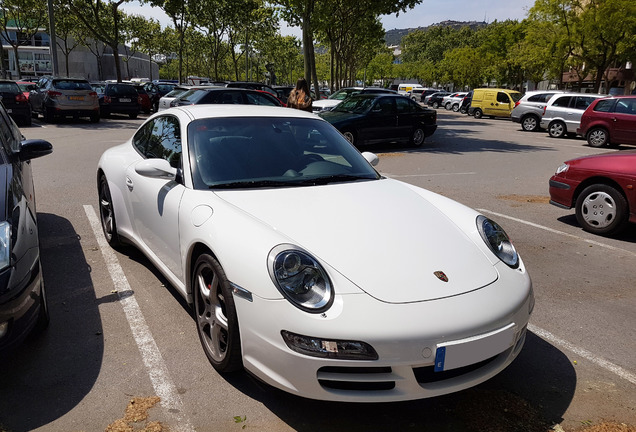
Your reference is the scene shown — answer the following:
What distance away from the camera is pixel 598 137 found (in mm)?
16031

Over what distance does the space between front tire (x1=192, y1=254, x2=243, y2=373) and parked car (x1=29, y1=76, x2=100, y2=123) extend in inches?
677

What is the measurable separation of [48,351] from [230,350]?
1.34 m

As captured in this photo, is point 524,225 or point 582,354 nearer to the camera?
point 582,354

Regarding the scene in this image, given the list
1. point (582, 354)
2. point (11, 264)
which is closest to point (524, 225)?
point (582, 354)

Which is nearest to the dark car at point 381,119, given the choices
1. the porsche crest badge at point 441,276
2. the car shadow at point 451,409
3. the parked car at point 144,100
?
the car shadow at point 451,409

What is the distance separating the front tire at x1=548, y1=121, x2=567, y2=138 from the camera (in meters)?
19.5

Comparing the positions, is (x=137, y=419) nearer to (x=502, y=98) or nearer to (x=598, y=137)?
(x=598, y=137)

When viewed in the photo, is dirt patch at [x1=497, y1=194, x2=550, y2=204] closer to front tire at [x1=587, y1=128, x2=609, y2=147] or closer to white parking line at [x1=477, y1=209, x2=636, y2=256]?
white parking line at [x1=477, y1=209, x2=636, y2=256]

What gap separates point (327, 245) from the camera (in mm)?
2658

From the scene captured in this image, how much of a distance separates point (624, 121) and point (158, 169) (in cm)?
1581

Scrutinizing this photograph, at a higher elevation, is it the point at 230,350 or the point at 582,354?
the point at 230,350

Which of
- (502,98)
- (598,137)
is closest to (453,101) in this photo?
(502,98)

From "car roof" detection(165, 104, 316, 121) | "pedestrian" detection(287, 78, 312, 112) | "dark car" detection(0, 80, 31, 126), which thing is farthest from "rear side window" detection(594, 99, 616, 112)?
"dark car" detection(0, 80, 31, 126)

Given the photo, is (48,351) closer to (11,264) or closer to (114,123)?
(11,264)
